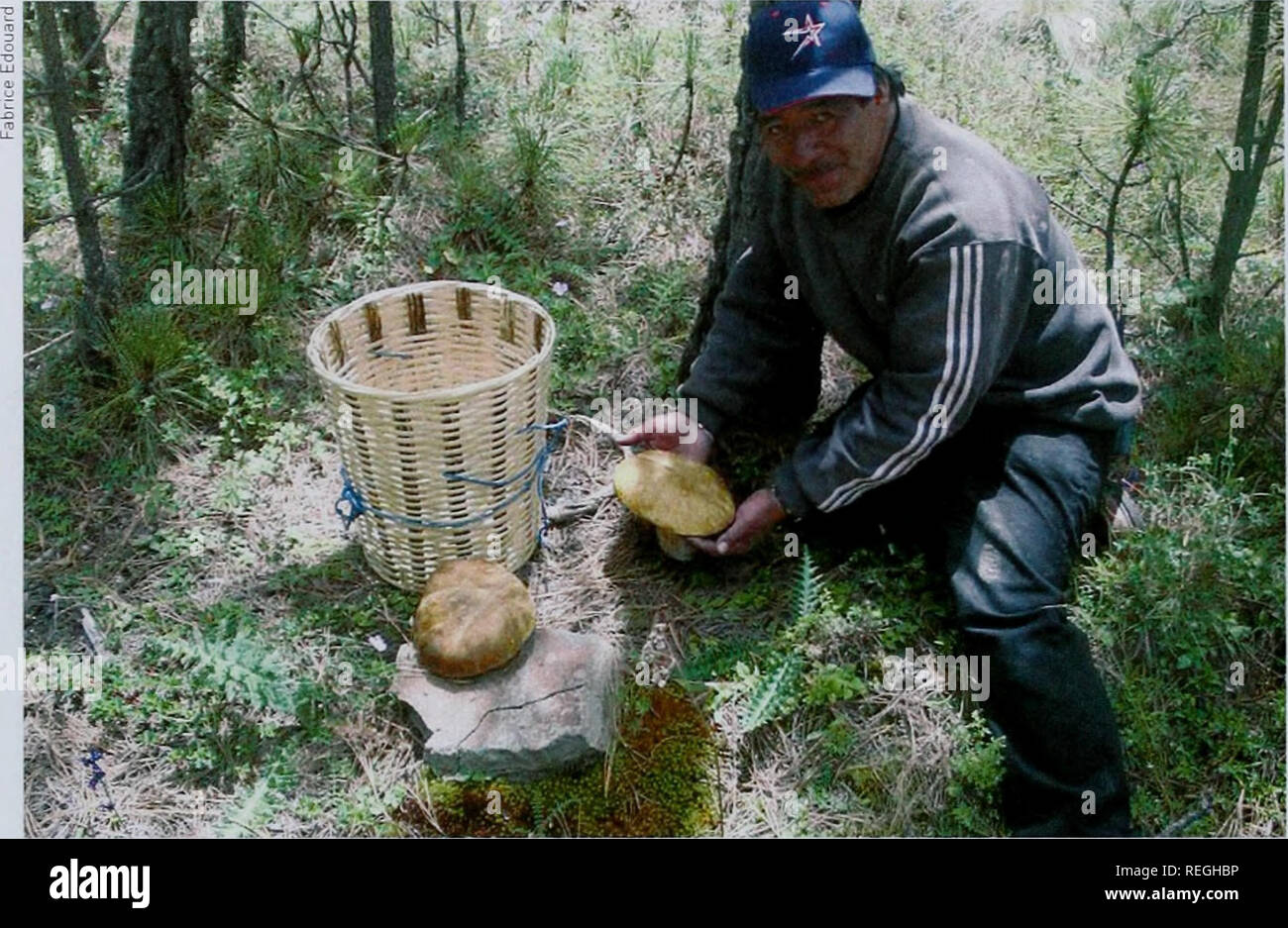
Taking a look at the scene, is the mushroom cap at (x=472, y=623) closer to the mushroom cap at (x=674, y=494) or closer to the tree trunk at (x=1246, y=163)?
the mushroom cap at (x=674, y=494)

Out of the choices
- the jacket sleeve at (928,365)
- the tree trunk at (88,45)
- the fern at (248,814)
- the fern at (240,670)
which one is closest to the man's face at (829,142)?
the jacket sleeve at (928,365)

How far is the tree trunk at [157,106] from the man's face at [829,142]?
1.80 meters

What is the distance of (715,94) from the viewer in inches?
134

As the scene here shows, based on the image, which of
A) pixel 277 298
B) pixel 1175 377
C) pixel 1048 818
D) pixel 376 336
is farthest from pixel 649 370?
pixel 1048 818

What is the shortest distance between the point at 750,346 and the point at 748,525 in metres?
0.44

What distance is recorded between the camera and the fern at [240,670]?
2279 millimetres

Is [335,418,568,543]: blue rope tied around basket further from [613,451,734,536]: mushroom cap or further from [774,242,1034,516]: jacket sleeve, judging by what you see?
[774,242,1034,516]: jacket sleeve

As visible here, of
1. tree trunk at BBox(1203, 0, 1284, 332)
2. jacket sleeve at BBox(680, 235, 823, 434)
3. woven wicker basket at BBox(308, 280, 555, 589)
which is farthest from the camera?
tree trunk at BBox(1203, 0, 1284, 332)

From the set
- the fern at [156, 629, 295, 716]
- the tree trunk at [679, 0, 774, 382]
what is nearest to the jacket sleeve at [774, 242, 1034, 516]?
the tree trunk at [679, 0, 774, 382]

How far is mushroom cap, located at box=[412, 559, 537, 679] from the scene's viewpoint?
90.4 inches

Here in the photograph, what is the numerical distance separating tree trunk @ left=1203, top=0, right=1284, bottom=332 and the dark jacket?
2.13 ft

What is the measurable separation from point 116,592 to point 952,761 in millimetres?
1763

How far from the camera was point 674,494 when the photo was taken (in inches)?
98.0
